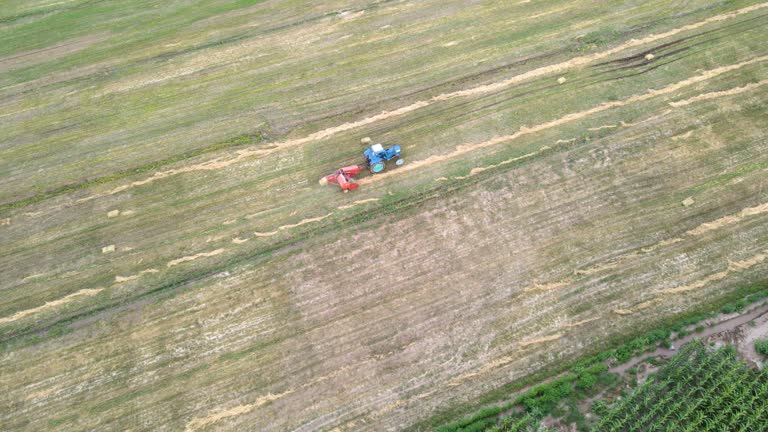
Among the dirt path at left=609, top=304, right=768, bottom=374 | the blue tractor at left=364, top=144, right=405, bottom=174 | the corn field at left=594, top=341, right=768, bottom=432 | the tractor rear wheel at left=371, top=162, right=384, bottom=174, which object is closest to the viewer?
the corn field at left=594, top=341, right=768, bottom=432

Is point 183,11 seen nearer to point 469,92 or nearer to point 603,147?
point 469,92

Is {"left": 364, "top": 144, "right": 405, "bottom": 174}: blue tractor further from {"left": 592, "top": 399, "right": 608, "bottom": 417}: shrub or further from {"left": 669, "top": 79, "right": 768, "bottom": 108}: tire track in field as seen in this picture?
{"left": 669, "top": 79, "right": 768, "bottom": 108}: tire track in field

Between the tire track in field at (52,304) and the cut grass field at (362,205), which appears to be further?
the tire track in field at (52,304)

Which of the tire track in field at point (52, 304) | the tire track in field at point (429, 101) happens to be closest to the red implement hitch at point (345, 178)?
the tire track in field at point (429, 101)

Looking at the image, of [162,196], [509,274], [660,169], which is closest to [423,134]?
[509,274]

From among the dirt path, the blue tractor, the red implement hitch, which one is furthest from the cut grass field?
the dirt path

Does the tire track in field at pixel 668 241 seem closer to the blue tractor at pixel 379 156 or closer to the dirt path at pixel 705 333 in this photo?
the dirt path at pixel 705 333

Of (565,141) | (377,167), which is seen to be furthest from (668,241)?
(377,167)
